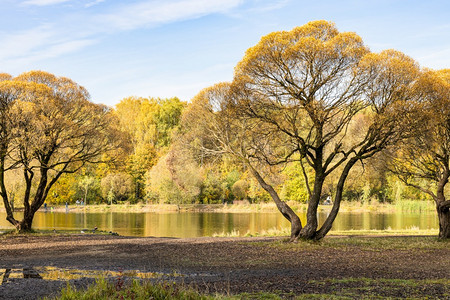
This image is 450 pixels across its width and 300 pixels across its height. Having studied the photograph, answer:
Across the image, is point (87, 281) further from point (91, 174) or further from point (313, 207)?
point (91, 174)

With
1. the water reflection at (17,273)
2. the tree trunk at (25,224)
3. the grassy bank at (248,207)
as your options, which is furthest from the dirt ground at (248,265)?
the grassy bank at (248,207)

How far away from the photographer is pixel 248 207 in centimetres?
5797

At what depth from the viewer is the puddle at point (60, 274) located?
1177cm

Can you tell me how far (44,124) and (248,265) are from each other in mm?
13350

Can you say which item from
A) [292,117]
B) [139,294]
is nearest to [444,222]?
[292,117]

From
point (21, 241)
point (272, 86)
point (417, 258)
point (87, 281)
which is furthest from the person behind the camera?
point (21, 241)

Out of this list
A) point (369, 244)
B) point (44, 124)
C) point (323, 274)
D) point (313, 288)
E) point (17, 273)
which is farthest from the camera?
point (44, 124)

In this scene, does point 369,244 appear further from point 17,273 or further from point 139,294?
point 139,294

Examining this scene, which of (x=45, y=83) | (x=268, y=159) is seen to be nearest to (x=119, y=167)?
(x=45, y=83)

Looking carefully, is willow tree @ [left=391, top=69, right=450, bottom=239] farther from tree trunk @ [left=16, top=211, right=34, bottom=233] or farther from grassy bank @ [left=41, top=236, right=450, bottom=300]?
tree trunk @ [left=16, top=211, right=34, bottom=233]

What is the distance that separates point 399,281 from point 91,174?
66137 mm

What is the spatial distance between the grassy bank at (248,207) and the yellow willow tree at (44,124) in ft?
108

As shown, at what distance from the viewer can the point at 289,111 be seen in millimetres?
19625

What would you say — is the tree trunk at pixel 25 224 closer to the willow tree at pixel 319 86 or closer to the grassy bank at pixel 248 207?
the willow tree at pixel 319 86
